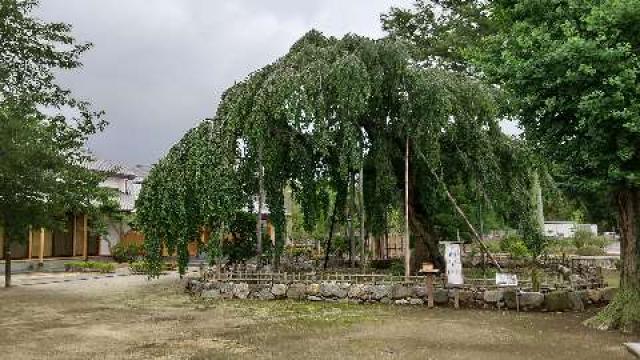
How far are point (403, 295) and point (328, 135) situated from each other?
4367mm

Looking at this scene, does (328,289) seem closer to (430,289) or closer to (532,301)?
(430,289)

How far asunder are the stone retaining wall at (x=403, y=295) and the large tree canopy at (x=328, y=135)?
56.9 inches

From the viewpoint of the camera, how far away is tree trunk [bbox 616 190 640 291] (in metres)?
10.8

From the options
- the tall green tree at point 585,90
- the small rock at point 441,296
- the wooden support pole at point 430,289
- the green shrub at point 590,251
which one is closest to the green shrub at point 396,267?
the small rock at point 441,296

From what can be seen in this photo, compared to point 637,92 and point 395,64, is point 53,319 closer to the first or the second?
point 395,64

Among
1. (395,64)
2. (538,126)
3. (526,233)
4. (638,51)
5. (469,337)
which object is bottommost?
(469,337)

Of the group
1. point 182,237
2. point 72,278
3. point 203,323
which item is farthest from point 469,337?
point 72,278

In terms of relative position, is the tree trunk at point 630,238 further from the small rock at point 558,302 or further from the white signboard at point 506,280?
the white signboard at point 506,280

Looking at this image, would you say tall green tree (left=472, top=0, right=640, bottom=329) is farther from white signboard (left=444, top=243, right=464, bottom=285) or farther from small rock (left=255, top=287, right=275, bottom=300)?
small rock (left=255, top=287, right=275, bottom=300)

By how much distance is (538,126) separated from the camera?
1101 cm

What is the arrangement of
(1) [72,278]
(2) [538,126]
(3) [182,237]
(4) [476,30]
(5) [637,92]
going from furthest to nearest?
(4) [476,30] < (1) [72,278] < (3) [182,237] < (2) [538,126] < (5) [637,92]

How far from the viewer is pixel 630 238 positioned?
11.0 m

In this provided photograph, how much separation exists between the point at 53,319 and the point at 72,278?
36.6 feet

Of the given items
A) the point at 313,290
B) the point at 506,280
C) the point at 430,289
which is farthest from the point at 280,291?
the point at 506,280
